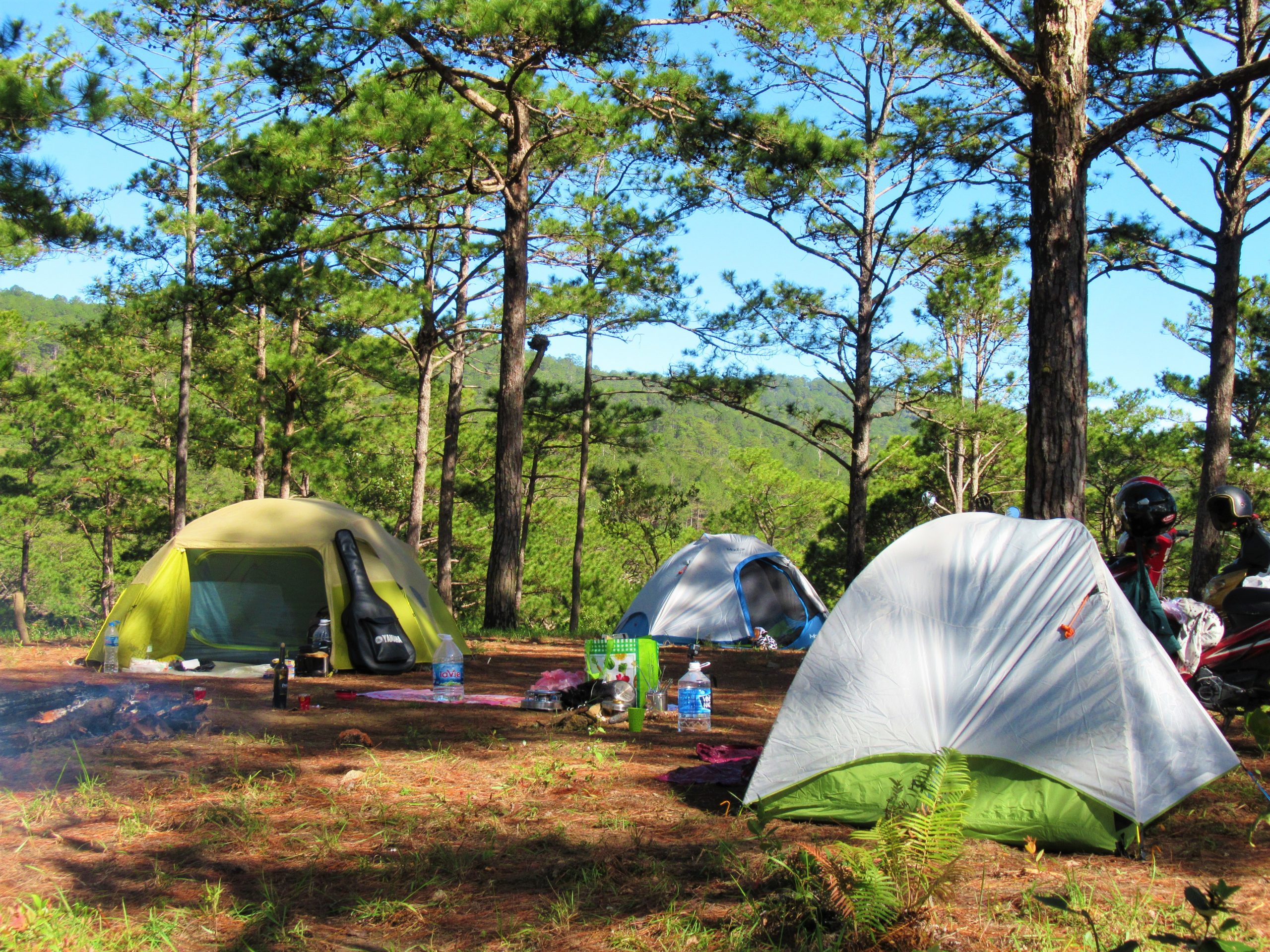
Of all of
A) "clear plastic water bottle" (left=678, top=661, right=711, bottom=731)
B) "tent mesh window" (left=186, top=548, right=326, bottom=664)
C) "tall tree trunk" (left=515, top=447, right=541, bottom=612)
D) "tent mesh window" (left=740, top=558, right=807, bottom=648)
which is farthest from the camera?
"tall tree trunk" (left=515, top=447, right=541, bottom=612)

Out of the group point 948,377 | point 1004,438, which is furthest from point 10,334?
point 1004,438

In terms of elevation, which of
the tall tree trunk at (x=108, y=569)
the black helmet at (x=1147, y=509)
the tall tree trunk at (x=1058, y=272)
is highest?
the tall tree trunk at (x=1058, y=272)

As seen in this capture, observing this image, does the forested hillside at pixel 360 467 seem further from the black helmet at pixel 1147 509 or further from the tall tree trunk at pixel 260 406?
the black helmet at pixel 1147 509

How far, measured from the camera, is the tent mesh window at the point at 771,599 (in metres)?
11.3

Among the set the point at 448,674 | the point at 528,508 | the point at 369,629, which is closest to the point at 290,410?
the point at 528,508

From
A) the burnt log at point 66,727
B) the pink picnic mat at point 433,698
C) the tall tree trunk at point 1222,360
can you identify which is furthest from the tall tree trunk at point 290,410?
the tall tree trunk at point 1222,360

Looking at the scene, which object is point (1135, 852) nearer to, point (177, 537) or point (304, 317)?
point (177, 537)

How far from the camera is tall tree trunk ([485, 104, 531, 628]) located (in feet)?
39.2

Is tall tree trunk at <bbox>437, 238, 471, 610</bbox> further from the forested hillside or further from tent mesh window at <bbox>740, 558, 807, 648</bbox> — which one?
tent mesh window at <bbox>740, 558, 807, 648</bbox>

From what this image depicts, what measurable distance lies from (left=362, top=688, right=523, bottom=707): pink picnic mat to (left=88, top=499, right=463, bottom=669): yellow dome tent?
128 centimetres

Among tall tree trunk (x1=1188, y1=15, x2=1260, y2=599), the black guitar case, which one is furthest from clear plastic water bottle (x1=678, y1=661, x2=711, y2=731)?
tall tree trunk (x1=1188, y1=15, x2=1260, y2=599)

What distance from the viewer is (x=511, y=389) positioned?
12.1m

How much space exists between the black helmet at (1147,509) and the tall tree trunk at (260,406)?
65.2 ft

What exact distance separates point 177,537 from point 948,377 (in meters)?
15.7
